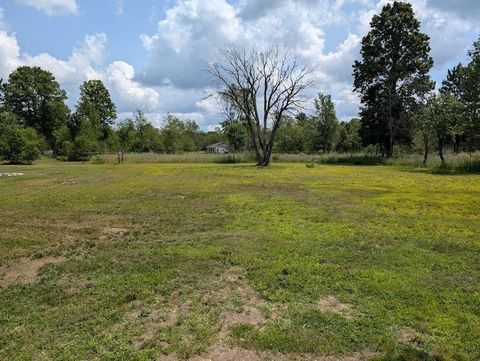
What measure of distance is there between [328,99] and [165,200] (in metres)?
48.1

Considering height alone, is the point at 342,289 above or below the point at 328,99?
below

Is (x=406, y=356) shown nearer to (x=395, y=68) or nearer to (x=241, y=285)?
(x=241, y=285)

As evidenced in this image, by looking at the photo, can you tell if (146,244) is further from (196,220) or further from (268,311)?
(268,311)

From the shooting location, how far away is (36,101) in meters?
69.2

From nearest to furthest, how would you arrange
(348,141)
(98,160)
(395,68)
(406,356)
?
(406,356) < (395,68) < (98,160) < (348,141)

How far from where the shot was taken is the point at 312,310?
14.6 feet

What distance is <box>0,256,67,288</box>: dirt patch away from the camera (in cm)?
562

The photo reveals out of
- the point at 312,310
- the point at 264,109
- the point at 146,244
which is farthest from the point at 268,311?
the point at 264,109

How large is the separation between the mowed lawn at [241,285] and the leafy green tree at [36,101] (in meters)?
66.3

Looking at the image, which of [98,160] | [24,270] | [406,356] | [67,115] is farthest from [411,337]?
[67,115]

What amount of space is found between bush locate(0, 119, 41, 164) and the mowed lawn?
3654cm

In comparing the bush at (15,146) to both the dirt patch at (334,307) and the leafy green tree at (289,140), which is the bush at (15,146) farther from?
the dirt patch at (334,307)

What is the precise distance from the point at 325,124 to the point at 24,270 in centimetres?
5481

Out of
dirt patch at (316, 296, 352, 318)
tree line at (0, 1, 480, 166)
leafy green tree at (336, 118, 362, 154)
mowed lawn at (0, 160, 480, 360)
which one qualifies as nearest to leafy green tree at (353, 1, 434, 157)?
tree line at (0, 1, 480, 166)
